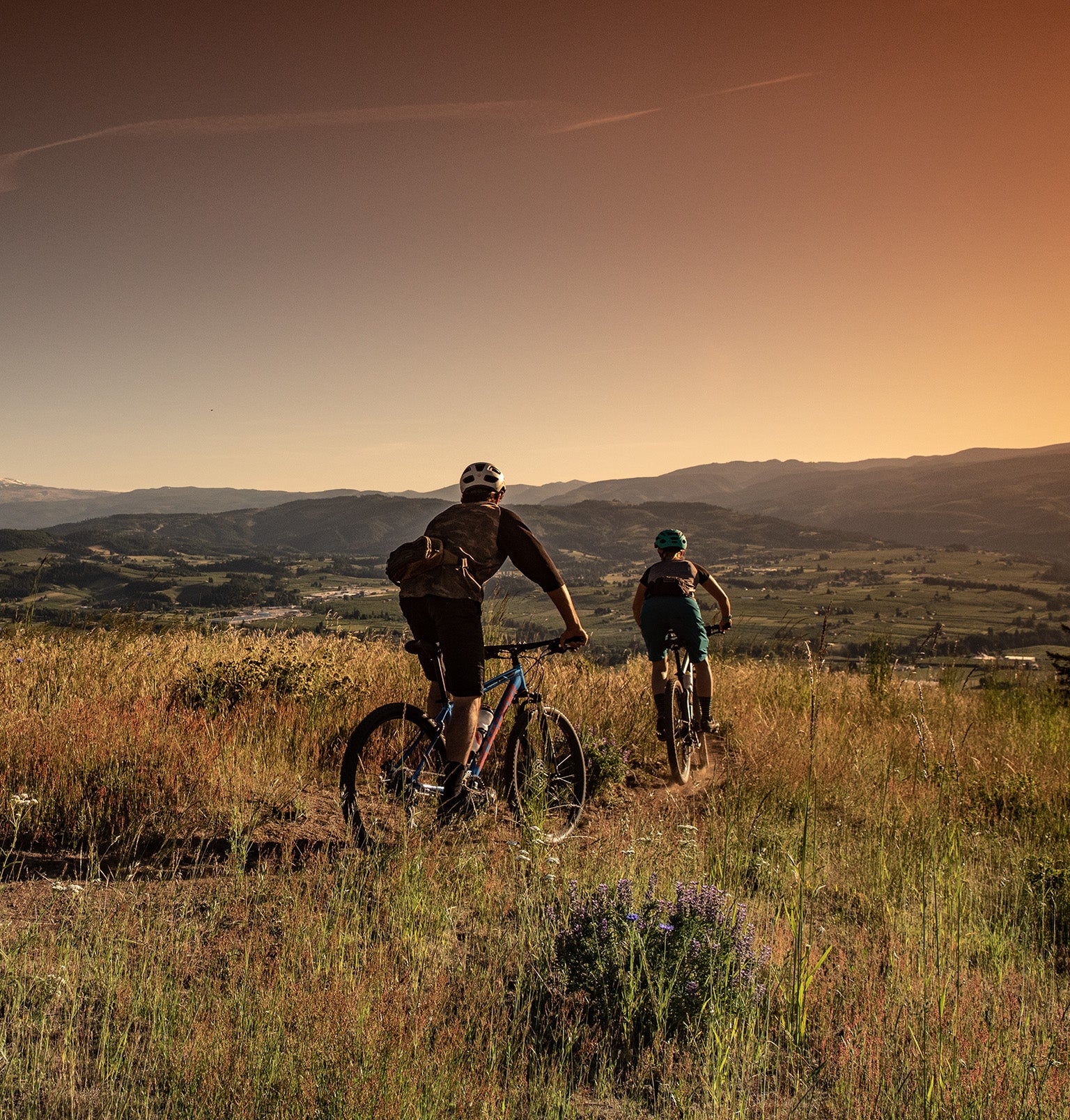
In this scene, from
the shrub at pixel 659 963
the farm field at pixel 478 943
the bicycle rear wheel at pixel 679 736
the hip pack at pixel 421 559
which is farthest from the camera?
the bicycle rear wheel at pixel 679 736

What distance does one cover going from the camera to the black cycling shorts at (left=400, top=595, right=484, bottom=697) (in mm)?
4344

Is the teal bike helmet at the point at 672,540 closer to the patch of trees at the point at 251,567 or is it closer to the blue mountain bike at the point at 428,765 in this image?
the blue mountain bike at the point at 428,765

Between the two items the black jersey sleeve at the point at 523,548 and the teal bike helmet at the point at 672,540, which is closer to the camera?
the black jersey sleeve at the point at 523,548

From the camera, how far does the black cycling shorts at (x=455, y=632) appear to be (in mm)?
4344

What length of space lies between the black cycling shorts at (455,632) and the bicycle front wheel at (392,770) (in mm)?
319

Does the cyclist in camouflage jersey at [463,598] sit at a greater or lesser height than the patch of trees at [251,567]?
greater

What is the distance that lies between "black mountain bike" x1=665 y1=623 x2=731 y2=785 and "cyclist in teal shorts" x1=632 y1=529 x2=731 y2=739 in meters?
0.08

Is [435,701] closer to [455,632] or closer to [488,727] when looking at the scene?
[488,727]

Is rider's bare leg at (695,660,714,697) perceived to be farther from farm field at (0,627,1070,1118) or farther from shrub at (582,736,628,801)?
shrub at (582,736,628,801)

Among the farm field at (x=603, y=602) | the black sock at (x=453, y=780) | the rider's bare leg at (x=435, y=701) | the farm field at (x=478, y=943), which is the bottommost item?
the farm field at (x=603, y=602)

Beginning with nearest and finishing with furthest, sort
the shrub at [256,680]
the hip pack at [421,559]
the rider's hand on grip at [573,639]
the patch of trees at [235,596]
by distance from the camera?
the hip pack at [421,559], the rider's hand on grip at [573,639], the shrub at [256,680], the patch of trees at [235,596]

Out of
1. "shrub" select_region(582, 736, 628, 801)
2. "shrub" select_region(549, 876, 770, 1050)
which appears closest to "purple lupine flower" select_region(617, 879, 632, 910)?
"shrub" select_region(549, 876, 770, 1050)

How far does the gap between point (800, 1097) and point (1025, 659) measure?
36.6 feet

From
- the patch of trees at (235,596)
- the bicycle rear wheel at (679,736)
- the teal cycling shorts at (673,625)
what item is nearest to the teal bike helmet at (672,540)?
→ the teal cycling shorts at (673,625)
